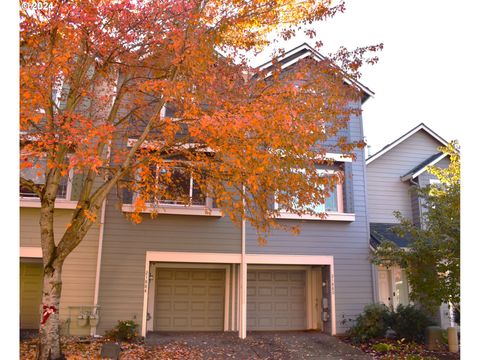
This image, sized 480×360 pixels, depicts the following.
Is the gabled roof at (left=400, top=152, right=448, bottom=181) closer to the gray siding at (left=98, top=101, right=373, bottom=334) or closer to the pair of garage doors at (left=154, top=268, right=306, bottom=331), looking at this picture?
the gray siding at (left=98, top=101, right=373, bottom=334)

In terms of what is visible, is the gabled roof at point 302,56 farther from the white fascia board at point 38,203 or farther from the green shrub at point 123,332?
the green shrub at point 123,332

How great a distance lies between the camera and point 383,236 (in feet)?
50.2

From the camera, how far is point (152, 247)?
13.3 m

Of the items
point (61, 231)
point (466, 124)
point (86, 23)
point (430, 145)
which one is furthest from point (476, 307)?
point (430, 145)

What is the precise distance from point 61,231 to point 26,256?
1204 millimetres

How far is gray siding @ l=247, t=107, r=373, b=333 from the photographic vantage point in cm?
1398

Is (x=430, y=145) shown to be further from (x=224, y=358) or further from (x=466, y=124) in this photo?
(x=466, y=124)

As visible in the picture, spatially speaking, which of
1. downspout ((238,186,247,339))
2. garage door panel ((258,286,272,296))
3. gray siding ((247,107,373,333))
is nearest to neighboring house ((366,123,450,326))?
gray siding ((247,107,373,333))

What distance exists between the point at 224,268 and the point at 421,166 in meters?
8.93

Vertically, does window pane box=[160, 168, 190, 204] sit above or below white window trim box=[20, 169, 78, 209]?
above

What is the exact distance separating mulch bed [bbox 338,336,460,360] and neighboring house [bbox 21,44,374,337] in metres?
1.55

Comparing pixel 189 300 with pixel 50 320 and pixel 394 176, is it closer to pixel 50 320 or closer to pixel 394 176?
pixel 50 320

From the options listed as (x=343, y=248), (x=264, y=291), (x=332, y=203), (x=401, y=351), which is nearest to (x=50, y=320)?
(x=264, y=291)

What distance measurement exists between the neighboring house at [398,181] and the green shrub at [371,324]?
2.66 metres
